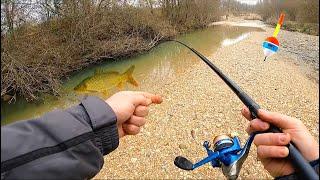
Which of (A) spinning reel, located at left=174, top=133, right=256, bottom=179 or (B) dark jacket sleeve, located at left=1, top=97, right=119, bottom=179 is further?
(A) spinning reel, located at left=174, top=133, right=256, bottom=179

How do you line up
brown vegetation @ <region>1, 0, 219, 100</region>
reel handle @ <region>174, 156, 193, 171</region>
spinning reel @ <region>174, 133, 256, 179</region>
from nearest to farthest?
1. spinning reel @ <region>174, 133, 256, 179</region>
2. reel handle @ <region>174, 156, 193, 171</region>
3. brown vegetation @ <region>1, 0, 219, 100</region>

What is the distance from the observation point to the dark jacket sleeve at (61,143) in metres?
1.02

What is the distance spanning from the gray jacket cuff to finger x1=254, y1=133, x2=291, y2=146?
59 centimetres

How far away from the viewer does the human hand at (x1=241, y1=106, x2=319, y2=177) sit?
3.77ft

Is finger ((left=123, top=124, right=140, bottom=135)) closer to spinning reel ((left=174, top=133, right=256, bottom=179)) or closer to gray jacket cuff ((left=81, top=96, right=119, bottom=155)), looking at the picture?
gray jacket cuff ((left=81, top=96, right=119, bottom=155))

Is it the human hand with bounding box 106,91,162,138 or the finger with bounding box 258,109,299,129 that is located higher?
the finger with bounding box 258,109,299,129

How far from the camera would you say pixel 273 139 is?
1178 millimetres

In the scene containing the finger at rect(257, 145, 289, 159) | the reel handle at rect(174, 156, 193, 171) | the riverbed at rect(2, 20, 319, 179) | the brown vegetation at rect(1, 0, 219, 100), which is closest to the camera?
the finger at rect(257, 145, 289, 159)

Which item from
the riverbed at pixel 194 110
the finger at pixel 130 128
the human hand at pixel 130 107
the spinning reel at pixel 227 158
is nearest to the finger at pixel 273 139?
the spinning reel at pixel 227 158

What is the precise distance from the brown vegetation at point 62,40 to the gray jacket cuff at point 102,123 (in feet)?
16.6

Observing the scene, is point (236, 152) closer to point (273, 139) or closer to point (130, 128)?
point (130, 128)

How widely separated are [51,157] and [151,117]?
6.65 metres

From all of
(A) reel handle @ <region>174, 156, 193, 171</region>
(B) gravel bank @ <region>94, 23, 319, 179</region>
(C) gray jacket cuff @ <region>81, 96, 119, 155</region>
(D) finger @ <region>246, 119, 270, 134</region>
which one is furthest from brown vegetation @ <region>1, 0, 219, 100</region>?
(D) finger @ <region>246, 119, 270, 134</region>

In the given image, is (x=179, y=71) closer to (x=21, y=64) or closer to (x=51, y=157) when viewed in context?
(x=21, y=64)
